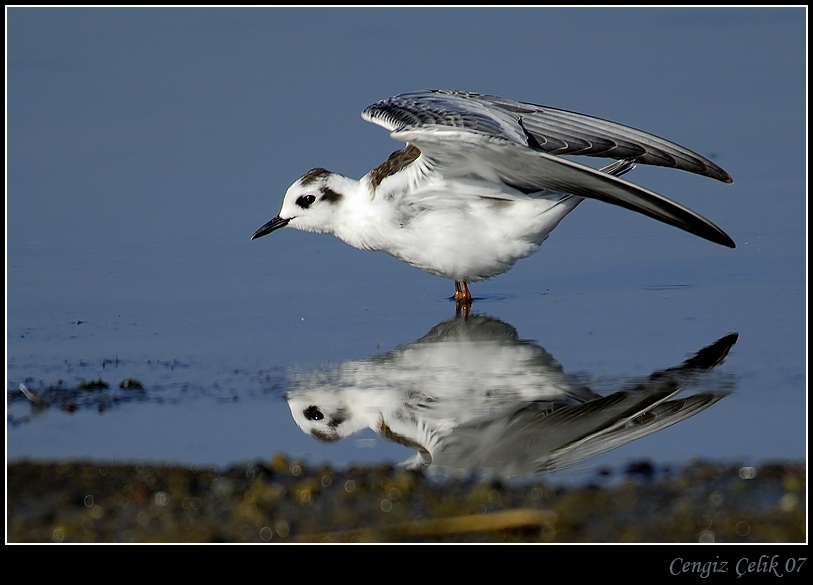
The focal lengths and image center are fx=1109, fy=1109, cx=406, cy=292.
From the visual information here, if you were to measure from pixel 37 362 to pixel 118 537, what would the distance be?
129 inches

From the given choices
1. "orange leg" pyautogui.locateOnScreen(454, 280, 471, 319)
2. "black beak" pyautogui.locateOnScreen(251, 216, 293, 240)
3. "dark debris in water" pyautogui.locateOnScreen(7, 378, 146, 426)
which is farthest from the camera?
"black beak" pyautogui.locateOnScreen(251, 216, 293, 240)

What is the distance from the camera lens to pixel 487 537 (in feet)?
14.9

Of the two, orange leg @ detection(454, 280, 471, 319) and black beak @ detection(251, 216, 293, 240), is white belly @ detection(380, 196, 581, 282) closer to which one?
orange leg @ detection(454, 280, 471, 319)

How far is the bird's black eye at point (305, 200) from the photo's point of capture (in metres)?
9.91

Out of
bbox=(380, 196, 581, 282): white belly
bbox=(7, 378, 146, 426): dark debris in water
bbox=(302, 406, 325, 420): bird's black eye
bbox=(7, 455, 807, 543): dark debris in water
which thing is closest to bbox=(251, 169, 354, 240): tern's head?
bbox=(380, 196, 581, 282): white belly

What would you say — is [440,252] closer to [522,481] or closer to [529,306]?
[529,306]

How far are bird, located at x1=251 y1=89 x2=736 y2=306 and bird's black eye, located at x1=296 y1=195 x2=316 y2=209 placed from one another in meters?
0.04

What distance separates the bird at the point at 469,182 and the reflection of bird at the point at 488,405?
4.14 feet

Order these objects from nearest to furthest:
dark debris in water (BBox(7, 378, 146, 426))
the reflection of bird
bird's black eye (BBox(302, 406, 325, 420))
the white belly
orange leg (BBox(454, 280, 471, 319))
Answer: the reflection of bird
bird's black eye (BBox(302, 406, 325, 420))
dark debris in water (BBox(7, 378, 146, 426))
the white belly
orange leg (BBox(454, 280, 471, 319))

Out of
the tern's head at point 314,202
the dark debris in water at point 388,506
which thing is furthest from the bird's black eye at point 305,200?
the dark debris in water at point 388,506

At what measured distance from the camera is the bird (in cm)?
782

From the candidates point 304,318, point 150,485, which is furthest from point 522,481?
point 304,318

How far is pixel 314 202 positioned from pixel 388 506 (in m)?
5.32

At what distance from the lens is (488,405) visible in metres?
6.36
